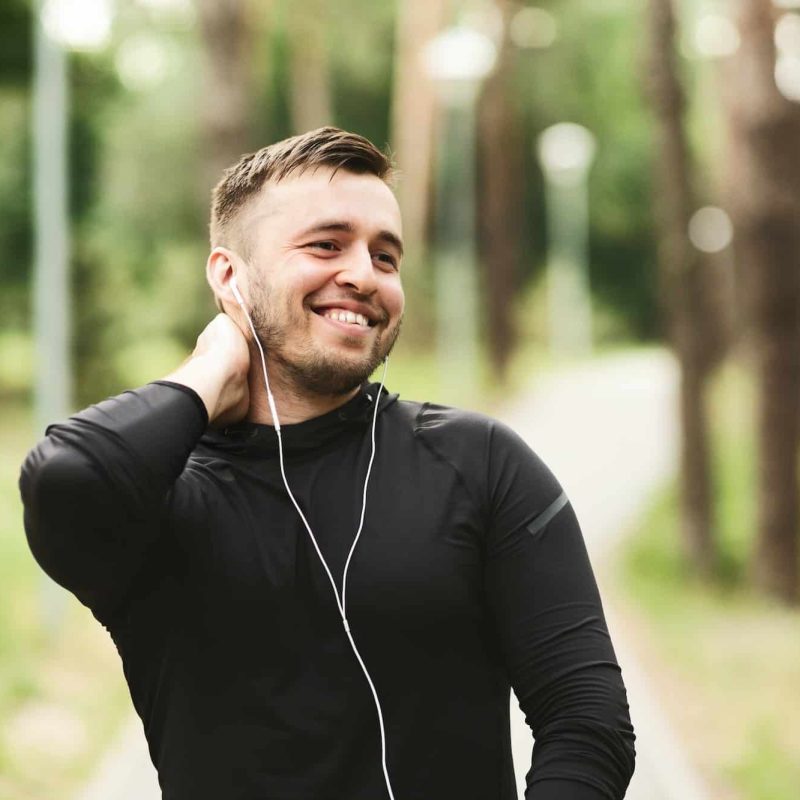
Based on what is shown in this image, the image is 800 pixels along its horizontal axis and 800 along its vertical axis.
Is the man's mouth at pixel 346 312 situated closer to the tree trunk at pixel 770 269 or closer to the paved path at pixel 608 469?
the paved path at pixel 608 469

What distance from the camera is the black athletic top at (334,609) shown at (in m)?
2.35

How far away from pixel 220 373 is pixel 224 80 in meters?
8.90

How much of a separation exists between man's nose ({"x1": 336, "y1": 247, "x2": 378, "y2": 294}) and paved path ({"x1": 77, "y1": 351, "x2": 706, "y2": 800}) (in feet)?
14.4

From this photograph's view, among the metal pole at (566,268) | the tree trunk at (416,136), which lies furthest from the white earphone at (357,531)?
the metal pole at (566,268)

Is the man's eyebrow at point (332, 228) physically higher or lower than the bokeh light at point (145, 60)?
lower

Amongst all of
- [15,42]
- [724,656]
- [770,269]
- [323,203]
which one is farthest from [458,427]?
[15,42]

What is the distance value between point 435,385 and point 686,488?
17892 mm

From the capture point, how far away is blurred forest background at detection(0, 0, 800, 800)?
1006 centimetres

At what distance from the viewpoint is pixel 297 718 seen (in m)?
2.35

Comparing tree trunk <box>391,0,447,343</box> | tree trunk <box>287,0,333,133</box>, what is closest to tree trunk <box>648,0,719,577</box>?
tree trunk <box>391,0,447,343</box>

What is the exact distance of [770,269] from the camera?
12.0 m

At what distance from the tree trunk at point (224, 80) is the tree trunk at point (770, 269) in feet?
13.9

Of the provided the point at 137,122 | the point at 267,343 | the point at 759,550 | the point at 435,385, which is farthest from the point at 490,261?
the point at 267,343

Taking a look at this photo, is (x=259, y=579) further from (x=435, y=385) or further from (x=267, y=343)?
(x=435, y=385)
